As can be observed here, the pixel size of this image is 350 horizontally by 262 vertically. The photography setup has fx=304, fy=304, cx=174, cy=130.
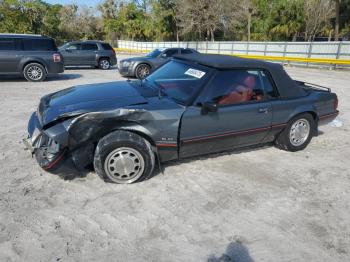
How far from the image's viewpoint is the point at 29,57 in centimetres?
1064

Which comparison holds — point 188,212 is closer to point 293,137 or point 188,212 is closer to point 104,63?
point 293,137

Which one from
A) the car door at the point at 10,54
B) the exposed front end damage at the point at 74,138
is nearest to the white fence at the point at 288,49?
the car door at the point at 10,54

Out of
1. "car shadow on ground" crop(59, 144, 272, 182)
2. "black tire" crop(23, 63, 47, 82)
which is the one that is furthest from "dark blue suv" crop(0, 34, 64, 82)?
"car shadow on ground" crop(59, 144, 272, 182)

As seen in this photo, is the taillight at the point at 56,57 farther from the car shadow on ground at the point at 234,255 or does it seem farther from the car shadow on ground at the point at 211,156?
the car shadow on ground at the point at 234,255

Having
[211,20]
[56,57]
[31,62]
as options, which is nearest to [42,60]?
[31,62]

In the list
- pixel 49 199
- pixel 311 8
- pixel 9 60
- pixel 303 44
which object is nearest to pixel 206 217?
pixel 49 199

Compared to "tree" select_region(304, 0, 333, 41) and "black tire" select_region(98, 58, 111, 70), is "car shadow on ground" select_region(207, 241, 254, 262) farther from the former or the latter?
"tree" select_region(304, 0, 333, 41)

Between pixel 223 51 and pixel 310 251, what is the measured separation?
26.6 m

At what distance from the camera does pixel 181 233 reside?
9.73 feet

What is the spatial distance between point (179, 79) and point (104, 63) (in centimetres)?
1276

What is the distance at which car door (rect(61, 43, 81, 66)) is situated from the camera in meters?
15.1

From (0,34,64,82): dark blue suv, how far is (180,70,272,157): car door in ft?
28.7

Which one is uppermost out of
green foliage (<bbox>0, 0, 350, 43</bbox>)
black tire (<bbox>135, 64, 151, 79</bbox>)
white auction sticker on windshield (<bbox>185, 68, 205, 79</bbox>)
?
green foliage (<bbox>0, 0, 350, 43</bbox>)

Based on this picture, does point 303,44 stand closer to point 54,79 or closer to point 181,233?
point 54,79
